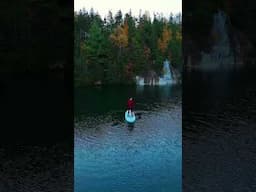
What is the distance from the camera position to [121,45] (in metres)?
11.1

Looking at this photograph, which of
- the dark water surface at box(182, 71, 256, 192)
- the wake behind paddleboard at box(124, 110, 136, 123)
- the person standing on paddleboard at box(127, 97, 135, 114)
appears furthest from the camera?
the person standing on paddleboard at box(127, 97, 135, 114)

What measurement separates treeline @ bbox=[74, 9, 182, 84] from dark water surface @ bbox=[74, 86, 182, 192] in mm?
382

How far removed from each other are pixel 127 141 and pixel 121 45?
6.51ft

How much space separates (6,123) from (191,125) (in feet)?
12.1

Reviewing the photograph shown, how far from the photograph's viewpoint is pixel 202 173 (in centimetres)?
924

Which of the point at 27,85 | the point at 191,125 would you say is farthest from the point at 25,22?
the point at 191,125

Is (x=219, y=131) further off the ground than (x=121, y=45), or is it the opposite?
(x=121, y=45)

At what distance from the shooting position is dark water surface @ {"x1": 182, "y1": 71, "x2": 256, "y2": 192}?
902 centimetres

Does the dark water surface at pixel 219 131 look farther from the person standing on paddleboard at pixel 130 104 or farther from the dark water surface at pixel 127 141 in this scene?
the person standing on paddleboard at pixel 130 104

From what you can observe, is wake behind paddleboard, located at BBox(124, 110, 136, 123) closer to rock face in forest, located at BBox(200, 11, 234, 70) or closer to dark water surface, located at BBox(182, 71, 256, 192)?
dark water surface, located at BBox(182, 71, 256, 192)

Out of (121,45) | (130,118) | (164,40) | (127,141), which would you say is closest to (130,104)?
(130,118)

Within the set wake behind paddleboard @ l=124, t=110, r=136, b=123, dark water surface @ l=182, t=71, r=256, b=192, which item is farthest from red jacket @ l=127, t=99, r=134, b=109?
dark water surface @ l=182, t=71, r=256, b=192

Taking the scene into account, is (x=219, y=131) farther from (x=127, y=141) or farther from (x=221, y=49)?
(x=221, y=49)

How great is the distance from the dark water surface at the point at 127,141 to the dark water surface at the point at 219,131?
0.35m
